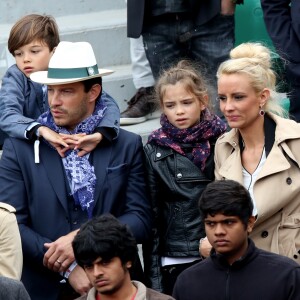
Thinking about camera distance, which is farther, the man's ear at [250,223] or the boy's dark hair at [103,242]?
the man's ear at [250,223]

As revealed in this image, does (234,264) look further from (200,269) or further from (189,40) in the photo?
(189,40)

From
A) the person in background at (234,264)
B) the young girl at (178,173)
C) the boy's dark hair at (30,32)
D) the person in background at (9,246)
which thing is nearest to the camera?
the person in background at (234,264)

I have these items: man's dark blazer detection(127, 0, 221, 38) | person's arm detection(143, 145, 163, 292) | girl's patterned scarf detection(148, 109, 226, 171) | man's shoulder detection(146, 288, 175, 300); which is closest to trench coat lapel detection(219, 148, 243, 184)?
girl's patterned scarf detection(148, 109, 226, 171)

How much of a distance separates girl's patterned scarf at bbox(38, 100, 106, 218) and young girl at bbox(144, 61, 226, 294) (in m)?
0.35

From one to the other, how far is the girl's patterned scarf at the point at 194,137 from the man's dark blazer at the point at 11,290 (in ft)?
4.73

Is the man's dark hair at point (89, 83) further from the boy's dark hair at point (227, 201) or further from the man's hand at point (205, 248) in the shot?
the boy's dark hair at point (227, 201)

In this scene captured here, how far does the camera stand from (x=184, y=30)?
343 inches

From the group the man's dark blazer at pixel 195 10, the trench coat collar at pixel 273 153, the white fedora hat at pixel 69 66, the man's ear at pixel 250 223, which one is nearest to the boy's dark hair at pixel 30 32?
the white fedora hat at pixel 69 66

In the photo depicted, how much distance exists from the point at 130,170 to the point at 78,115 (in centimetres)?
42

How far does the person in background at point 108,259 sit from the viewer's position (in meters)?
5.80

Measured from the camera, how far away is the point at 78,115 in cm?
705

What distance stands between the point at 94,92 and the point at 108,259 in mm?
1601

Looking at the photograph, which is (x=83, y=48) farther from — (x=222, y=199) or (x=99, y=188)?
(x=222, y=199)

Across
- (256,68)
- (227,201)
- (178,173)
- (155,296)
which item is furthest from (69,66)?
(155,296)
